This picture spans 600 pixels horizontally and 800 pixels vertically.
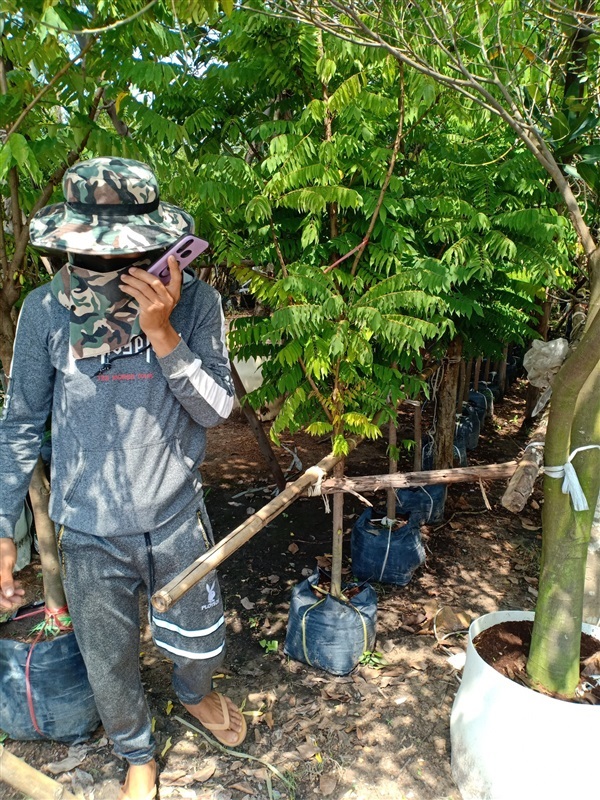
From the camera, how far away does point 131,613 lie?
8.28ft

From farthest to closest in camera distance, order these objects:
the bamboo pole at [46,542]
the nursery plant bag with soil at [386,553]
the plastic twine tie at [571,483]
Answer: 1. the nursery plant bag with soil at [386,553]
2. the bamboo pole at [46,542]
3. the plastic twine tie at [571,483]

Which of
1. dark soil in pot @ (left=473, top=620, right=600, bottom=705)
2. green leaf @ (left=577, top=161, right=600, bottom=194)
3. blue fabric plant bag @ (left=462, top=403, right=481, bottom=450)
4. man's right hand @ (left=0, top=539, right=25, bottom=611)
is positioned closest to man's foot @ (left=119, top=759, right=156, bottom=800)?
man's right hand @ (left=0, top=539, right=25, bottom=611)

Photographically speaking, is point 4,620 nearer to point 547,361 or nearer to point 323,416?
point 323,416

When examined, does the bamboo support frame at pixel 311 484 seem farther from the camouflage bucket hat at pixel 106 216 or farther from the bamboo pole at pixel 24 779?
the camouflage bucket hat at pixel 106 216

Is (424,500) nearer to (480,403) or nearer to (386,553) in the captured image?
(386,553)

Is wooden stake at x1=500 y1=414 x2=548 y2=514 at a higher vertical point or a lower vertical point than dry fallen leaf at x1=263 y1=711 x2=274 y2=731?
higher

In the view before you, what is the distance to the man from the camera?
7.14 feet

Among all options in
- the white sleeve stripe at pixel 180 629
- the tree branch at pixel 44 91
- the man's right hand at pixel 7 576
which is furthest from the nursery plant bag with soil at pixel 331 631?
the tree branch at pixel 44 91

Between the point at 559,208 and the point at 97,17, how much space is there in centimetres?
324

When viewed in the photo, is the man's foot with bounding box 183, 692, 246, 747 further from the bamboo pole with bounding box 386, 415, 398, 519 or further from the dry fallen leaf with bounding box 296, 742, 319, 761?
the bamboo pole with bounding box 386, 415, 398, 519

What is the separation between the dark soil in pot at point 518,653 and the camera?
2.68 m

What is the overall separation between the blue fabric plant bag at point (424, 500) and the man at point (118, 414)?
322cm

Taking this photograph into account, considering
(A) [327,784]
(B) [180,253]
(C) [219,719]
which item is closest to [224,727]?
(C) [219,719]

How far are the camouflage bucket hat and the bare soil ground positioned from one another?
245 centimetres
